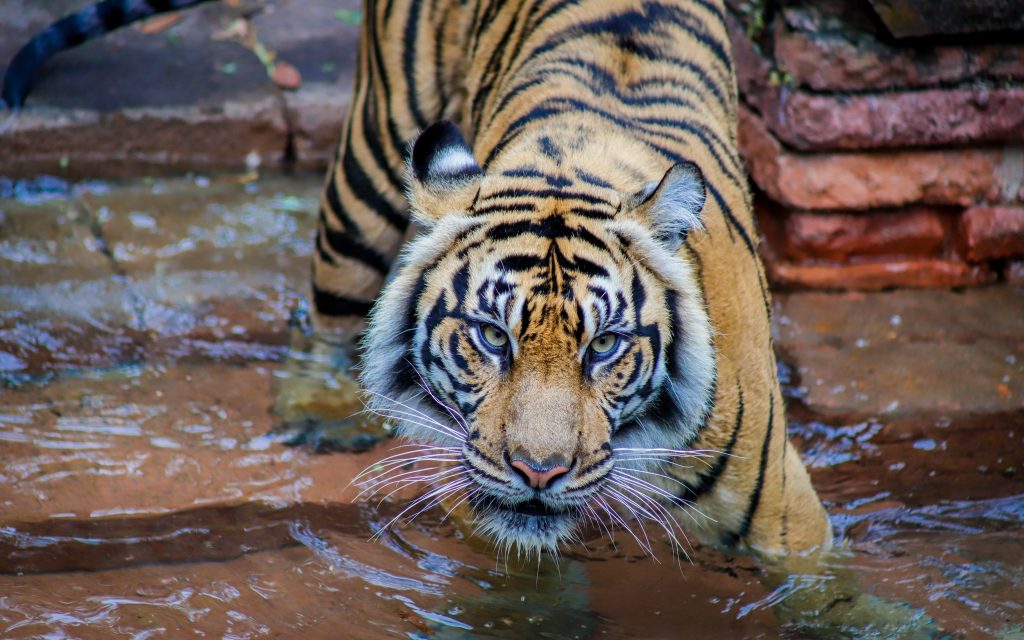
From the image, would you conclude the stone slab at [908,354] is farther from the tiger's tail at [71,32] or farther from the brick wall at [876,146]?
the tiger's tail at [71,32]

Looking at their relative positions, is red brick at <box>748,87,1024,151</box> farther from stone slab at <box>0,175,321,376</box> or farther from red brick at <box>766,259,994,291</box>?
stone slab at <box>0,175,321,376</box>

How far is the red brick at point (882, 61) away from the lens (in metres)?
4.21

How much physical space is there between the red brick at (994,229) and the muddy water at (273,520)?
107 cm

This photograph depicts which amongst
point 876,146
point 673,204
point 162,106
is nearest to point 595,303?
point 673,204

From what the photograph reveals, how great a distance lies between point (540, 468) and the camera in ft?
7.04

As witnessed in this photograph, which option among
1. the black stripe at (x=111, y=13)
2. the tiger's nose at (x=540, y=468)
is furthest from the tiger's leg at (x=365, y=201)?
the tiger's nose at (x=540, y=468)

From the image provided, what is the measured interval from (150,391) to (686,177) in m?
2.22

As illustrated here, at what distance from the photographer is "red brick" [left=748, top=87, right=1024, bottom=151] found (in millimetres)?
4238

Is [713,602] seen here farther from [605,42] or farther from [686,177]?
[605,42]

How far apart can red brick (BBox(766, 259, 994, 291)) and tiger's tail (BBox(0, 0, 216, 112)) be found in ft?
9.05

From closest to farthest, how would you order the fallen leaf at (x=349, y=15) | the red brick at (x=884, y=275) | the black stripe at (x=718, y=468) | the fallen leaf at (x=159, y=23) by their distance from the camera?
1. the black stripe at (x=718, y=468)
2. the red brick at (x=884, y=275)
3. the fallen leaf at (x=159, y=23)
4. the fallen leaf at (x=349, y=15)

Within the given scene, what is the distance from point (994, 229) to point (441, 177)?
2810 millimetres

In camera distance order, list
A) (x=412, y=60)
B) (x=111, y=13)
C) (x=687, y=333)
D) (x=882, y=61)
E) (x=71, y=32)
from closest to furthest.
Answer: (x=687, y=333), (x=412, y=60), (x=882, y=61), (x=111, y=13), (x=71, y=32)

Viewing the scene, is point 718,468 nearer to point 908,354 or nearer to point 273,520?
point 273,520
